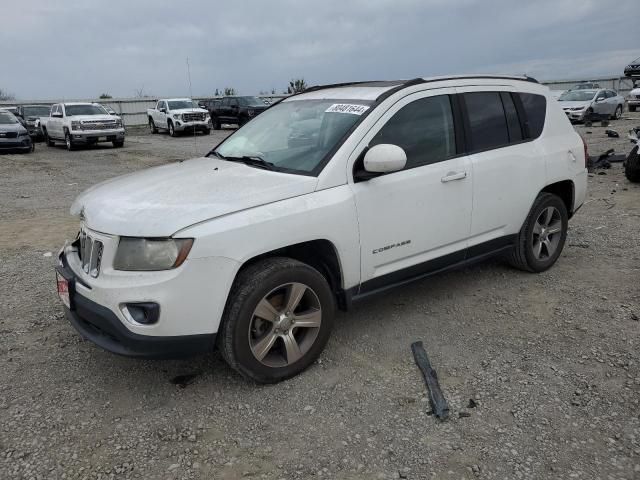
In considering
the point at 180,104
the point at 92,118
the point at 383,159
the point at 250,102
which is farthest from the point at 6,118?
the point at 383,159

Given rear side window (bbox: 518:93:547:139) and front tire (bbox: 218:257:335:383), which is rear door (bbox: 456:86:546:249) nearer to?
rear side window (bbox: 518:93:547:139)

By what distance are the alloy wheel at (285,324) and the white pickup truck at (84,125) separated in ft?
59.9

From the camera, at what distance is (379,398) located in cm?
314

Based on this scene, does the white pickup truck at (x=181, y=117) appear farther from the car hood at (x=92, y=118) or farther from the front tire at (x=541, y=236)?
the front tire at (x=541, y=236)

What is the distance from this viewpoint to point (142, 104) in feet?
116

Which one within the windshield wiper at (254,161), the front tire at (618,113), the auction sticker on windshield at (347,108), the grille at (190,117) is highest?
the auction sticker on windshield at (347,108)

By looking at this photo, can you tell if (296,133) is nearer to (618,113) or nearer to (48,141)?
(48,141)

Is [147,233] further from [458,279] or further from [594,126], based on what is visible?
[594,126]

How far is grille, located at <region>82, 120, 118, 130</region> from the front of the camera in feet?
63.0

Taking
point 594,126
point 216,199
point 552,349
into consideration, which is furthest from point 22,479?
point 594,126

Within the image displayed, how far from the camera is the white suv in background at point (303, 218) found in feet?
9.48

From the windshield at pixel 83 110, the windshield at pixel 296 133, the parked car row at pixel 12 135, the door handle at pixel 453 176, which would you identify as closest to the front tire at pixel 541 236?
the door handle at pixel 453 176

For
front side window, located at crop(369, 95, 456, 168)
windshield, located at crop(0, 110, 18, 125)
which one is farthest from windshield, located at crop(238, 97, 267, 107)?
front side window, located at crop(369, 95, 456, 168)

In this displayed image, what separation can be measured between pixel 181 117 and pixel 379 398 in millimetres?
23937
